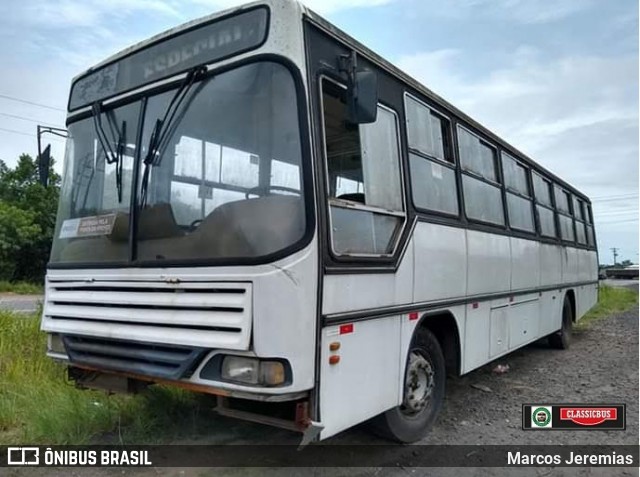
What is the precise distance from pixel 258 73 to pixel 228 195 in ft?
2.45

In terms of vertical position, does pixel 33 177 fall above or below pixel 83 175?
above

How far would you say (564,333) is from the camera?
875cm

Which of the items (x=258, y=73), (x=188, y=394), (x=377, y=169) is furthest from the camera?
(x=188, y=394)

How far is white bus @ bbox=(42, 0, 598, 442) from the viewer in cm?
282

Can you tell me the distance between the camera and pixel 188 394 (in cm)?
453

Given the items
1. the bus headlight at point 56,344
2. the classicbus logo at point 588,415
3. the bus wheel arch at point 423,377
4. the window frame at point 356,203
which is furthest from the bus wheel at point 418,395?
the bus headlight at point 56,344

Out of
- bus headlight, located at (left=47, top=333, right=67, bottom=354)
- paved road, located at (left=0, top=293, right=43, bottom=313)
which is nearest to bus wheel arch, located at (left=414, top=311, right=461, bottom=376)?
bus headlight, located at (left=47, top=333, right=67, bottom=354)

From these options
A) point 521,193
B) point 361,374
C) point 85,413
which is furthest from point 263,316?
point 521,193

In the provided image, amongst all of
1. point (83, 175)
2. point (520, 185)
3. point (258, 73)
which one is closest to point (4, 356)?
point (83, 175)

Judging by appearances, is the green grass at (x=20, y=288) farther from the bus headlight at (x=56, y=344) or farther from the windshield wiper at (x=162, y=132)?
the windshield wiper at (x=162, y=132)

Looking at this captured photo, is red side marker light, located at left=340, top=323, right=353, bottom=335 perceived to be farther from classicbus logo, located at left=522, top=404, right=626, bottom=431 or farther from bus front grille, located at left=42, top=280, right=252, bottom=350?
classicbus logo, located at left=522, top=404, right=626, bottom=431

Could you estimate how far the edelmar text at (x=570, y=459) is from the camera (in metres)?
3.96

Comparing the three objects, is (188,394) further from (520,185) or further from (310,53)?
(520,185)

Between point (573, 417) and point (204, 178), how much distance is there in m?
4.27
